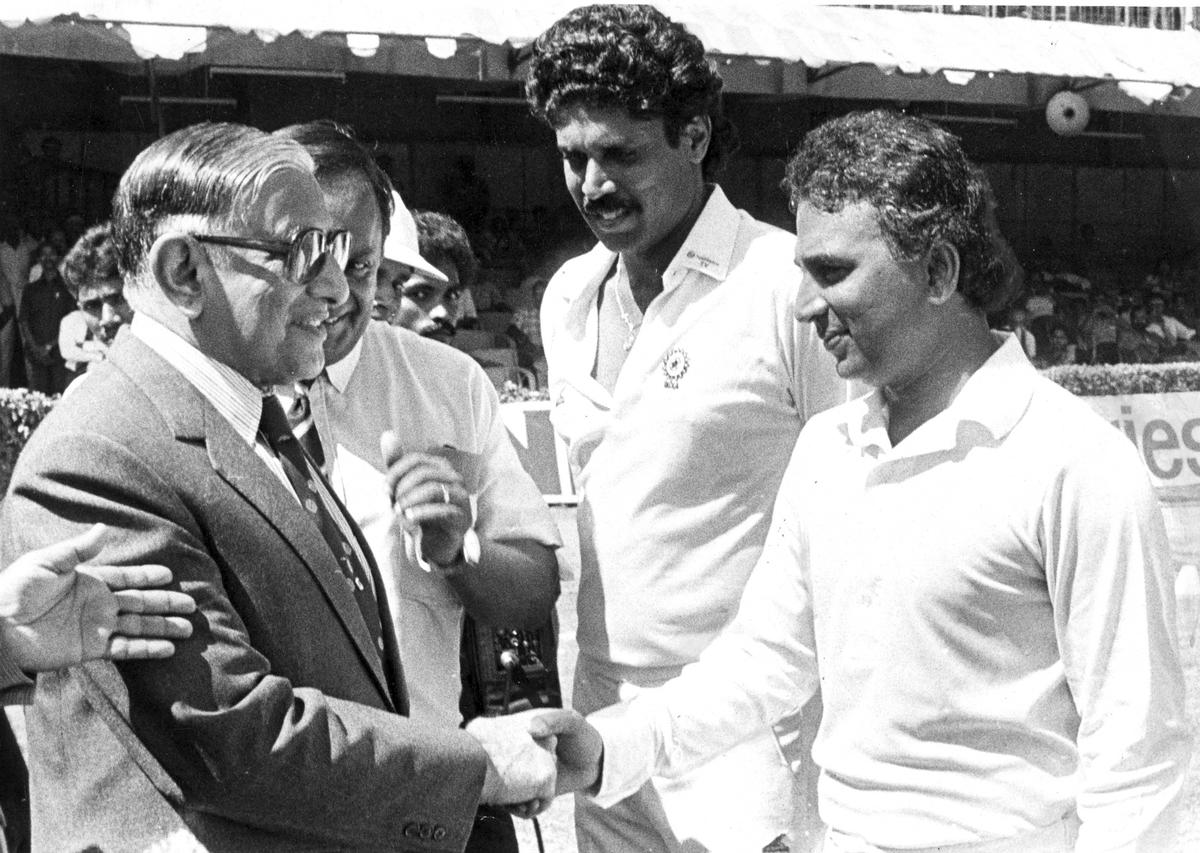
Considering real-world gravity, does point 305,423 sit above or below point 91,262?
below

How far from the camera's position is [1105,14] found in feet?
62.1

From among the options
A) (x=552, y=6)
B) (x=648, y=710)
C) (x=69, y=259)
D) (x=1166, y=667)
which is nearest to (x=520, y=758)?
(x=648, y=710)

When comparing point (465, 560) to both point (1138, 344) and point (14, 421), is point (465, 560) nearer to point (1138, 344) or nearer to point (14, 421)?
point (14, 421)

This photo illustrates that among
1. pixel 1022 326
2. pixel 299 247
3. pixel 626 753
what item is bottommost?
pixel 1022 326

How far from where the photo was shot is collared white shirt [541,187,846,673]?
3172 mm

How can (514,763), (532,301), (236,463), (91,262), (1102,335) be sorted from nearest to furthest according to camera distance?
(236,463) < (514,763) < (91,262) < (532,301) < (1102,335)

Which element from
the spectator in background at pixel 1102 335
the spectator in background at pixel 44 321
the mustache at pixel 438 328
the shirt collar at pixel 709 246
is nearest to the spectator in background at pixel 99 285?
the mustache at pixel 438 328

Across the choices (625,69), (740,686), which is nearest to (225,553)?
(740,686)

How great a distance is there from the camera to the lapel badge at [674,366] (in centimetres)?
321

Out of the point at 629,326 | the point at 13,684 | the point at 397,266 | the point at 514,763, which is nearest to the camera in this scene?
the point at 13,684

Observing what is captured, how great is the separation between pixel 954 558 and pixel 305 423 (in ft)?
4.30

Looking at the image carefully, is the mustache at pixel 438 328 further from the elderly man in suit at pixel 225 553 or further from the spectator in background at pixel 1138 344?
the spectator in background at pixel 1138 344

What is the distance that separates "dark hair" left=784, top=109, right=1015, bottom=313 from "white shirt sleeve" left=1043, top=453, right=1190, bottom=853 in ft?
1.35

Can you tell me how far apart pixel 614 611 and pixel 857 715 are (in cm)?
83
